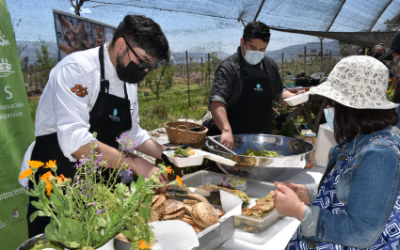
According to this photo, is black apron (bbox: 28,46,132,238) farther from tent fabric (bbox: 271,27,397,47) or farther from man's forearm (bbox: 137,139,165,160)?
tent fabric (bbox: 271,27,397,47)

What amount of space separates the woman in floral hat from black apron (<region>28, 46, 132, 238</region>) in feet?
3.30

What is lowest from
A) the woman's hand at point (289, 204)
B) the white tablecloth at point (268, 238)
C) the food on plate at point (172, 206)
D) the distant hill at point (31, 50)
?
the white tablecloth at point (268, 238)

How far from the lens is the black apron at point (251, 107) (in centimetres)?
297

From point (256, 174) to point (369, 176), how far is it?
887 millimetres

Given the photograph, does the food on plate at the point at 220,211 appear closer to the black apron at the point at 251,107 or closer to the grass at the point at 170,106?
the black apron at the point at 251,107

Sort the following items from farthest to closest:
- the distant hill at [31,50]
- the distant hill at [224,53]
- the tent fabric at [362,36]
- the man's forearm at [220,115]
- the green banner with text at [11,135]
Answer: the tent fabric at [362,36], the distant hill at [224,53], the distant hill at [31,50], the man's forearm at [220,115], the green banner with text at [11,135]

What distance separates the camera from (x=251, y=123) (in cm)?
304

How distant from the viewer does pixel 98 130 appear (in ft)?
5.62

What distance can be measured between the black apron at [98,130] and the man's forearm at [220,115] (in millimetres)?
939

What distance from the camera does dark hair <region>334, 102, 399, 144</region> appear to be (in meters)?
1.12

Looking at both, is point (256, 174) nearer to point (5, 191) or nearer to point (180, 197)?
point (180, 197)

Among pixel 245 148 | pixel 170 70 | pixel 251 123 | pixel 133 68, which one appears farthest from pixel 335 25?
pixel 133 68

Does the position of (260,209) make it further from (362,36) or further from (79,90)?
(362,36)

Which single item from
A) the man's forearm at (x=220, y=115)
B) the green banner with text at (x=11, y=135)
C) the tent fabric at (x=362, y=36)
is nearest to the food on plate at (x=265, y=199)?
the man's forearm at (x=220, y=115)
